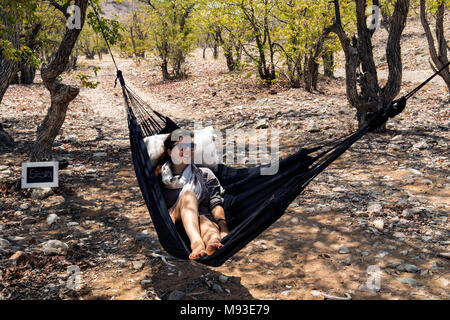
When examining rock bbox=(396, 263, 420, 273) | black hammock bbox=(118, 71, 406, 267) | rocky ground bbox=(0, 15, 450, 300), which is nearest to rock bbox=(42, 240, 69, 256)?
rocky ground bbox=(0, 15, 450, 300)

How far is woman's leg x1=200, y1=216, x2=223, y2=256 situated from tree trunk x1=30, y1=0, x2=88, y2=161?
8.49 feet

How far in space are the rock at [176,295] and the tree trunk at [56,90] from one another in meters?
2.80

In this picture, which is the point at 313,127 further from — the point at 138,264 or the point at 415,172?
the point at 138,264

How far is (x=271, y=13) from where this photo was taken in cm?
917

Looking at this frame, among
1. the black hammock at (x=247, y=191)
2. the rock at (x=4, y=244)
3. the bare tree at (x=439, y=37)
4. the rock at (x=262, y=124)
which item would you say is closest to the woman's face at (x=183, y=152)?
the black hammock at (x=247, y=191)

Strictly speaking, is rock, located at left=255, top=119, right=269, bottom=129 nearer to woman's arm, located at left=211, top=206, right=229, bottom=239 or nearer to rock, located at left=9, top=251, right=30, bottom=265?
woman's arm, located at left=211, top=206, right=229, bottom=239

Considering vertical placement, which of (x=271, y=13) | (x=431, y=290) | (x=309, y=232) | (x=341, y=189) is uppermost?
(x=271, y=13)

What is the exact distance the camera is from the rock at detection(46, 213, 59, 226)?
3.64 m

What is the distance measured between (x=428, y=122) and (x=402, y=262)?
4.26m

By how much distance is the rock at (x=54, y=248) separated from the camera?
9.91 ft

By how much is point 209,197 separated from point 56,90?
2.51 meters
